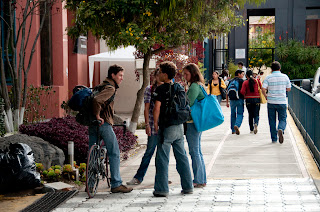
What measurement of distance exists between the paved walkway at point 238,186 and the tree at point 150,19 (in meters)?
2.53

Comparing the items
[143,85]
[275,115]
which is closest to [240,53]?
[143,85]

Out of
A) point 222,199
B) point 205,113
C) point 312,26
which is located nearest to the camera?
point 222,199

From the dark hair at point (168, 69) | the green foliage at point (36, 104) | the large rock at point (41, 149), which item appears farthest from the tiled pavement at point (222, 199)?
the green foliage at point (36, 104)

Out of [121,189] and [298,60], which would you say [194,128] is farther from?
[298,60]

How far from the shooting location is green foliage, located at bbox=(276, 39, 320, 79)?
3809cm

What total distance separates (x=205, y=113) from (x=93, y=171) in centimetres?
179

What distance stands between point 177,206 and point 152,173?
2.75 meters

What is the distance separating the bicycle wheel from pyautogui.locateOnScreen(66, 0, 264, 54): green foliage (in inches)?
163

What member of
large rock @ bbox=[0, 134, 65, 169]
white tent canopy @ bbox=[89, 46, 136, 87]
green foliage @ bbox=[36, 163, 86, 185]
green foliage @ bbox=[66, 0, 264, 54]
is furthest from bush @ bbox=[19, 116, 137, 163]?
white tent canopy @ bbox=[89, 46, 136, 87]

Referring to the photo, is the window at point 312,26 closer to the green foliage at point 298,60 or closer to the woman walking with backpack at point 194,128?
the green foliage at point 298,60

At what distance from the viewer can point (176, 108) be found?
7.69 m

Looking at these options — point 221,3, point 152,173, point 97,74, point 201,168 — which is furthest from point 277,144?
point 97,74

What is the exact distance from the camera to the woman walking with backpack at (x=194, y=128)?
27.1 ft

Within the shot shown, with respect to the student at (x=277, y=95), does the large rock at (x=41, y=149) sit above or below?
below
